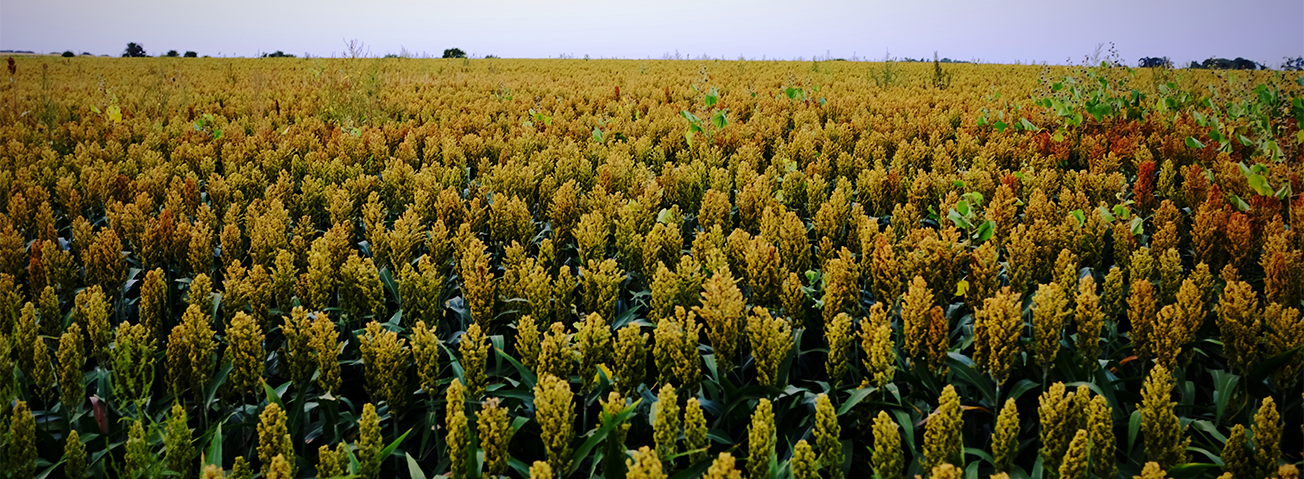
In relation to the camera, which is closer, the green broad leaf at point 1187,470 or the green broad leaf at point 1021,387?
the green broad leaf at point 1187,470

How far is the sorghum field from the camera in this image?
1931mm

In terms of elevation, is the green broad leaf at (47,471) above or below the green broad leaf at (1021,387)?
below

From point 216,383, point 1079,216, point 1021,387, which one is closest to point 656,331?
point 1021,387

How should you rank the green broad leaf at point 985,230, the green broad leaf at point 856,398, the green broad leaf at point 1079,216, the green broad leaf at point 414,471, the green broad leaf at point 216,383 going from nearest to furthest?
the green broad leaf at point 414,471 < the green broad leaf at point 856,398 < the green broad leaf at point 216,383 < the green broad leaf at point 985,230 < the green broad leaf at point 1079,216

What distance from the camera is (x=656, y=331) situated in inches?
91.8

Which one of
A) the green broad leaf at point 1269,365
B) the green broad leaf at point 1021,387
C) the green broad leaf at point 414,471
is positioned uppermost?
the green broad leaf at point 1269,365

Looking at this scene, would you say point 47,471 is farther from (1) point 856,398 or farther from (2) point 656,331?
(1) point 856,398

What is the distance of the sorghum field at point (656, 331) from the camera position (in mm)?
1931

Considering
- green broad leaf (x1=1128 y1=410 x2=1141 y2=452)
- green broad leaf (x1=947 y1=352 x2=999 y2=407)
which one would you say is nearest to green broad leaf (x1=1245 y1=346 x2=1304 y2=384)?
green broad leaf (x1=1128 y1=410 x2=1141 y2=452)

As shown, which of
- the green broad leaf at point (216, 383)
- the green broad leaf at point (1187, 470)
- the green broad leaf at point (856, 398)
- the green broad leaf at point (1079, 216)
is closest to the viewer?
the green broad leaf at point (1187, 470)

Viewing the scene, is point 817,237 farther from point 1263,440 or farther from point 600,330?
point 1263,440

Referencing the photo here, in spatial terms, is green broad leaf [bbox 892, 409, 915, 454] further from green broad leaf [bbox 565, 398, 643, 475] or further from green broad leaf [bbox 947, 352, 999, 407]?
green broad leaf [bbox 565, 398, 643, 475]

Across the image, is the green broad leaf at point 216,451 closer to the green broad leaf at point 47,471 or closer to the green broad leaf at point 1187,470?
the green broad leaf at point 47,471

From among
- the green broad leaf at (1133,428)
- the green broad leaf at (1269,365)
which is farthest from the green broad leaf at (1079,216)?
the green broad leaf at (1133,428)
